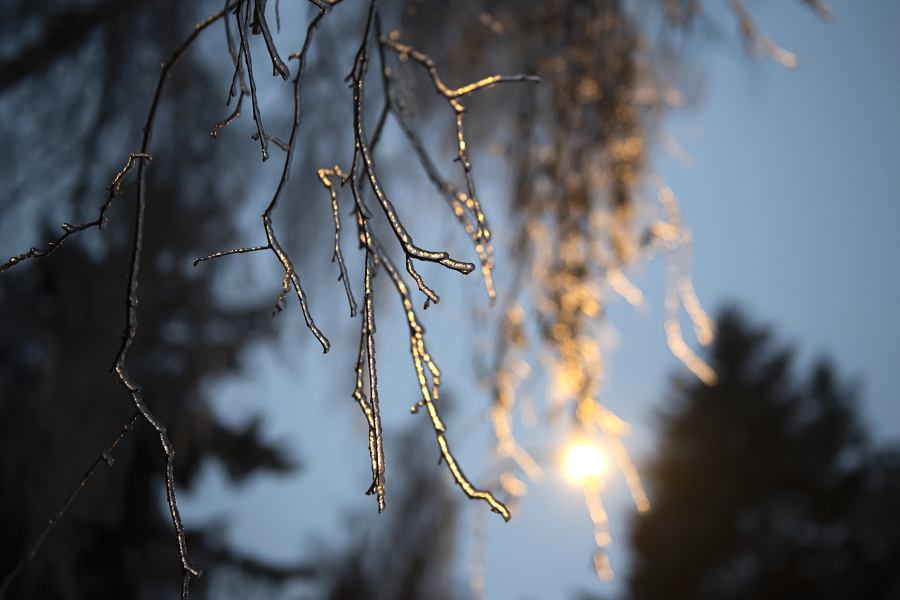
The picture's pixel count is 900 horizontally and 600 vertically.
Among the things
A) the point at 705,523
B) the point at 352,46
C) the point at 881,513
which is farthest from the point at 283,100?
the point at 881,513

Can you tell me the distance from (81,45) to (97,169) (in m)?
0.37

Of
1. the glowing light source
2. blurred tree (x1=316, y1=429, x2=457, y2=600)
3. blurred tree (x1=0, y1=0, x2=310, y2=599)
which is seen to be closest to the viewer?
the glowing light source

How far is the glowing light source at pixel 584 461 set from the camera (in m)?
1.06

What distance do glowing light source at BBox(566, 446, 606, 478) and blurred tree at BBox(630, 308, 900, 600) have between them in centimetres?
709

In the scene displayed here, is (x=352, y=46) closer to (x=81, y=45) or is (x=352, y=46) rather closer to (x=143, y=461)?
(x=81, y=45)

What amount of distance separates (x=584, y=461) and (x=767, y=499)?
799cm

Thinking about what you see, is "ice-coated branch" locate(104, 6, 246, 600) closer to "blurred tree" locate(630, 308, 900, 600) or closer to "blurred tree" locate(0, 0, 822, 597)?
"blurred tree" locate(0, 0, 822, 597)

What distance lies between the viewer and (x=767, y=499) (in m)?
7.40

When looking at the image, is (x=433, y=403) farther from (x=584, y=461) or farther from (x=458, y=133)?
(x=584, y=461)

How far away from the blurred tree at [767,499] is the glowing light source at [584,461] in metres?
7.09

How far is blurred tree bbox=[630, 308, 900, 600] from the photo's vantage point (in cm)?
707

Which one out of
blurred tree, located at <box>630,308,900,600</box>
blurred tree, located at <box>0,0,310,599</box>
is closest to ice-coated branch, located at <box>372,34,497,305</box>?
blurred tree, located at <box>0,0,310,599</box>

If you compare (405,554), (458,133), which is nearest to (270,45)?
(458,133)

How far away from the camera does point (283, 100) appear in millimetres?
1529
